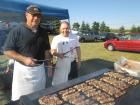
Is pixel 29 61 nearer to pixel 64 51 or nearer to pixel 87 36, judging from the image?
pixel 64 51

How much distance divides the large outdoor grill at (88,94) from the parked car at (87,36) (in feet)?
73.5

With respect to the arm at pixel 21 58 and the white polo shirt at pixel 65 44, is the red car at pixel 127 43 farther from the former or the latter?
the arm at pixel 21 58

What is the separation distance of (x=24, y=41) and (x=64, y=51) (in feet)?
5.07

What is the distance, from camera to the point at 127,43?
54.4 ft

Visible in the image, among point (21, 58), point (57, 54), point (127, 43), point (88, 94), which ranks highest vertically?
point (21, 58)

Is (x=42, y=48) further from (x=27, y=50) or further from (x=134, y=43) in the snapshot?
(x=134, y=43)

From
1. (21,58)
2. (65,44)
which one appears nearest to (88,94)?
(21,58)

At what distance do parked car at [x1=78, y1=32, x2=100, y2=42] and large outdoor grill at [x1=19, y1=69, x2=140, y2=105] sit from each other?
73.5ft

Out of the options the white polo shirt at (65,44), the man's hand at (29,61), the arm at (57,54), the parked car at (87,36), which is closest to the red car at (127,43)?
the parked car at (87,36)

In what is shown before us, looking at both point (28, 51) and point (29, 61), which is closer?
point (29, 61)

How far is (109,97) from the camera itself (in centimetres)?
313

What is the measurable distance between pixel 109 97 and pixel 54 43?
199 centimetres

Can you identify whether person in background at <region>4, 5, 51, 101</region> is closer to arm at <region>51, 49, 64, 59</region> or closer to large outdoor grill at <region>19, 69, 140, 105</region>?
large outdoor grill at <region>19, 69, 140, 105</region>

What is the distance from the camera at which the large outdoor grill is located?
283 centimetres
